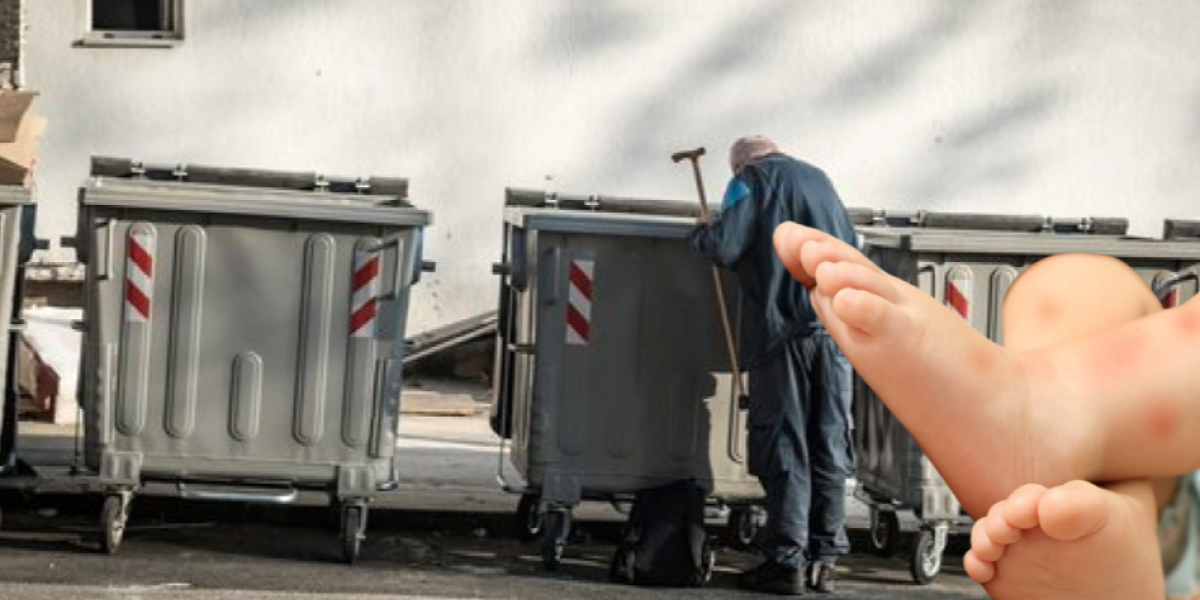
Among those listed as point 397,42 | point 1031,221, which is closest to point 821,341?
point 1031,221

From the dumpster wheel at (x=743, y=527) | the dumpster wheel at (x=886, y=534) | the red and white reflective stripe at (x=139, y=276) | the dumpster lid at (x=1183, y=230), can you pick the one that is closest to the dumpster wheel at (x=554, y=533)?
the dumpster wheel at (x=743, y=527)

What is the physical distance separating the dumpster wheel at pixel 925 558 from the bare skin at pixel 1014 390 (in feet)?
25.4

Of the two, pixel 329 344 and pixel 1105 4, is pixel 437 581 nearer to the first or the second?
pixel 329 344

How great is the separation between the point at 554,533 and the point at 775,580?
0.91m

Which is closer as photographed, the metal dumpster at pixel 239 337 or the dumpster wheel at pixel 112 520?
the metal dumpster at pixel 239 337

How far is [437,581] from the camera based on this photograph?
980 cm

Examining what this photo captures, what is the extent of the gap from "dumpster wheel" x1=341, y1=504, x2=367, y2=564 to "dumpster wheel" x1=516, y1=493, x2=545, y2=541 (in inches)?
38.8

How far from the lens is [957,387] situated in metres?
2.44

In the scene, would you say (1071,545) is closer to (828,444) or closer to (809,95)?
(828,444)

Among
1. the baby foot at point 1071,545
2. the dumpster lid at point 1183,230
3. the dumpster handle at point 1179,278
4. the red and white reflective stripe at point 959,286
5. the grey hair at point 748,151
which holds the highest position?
the baby foot at point 1071,545

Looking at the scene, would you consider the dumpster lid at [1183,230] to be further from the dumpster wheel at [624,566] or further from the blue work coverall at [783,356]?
the dumpster wheel at [624,566]

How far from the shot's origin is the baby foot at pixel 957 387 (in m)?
2.42

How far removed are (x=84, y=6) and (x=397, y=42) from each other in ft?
6.15

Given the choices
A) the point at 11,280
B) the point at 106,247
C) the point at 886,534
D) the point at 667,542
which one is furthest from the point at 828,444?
the point at 11,280
